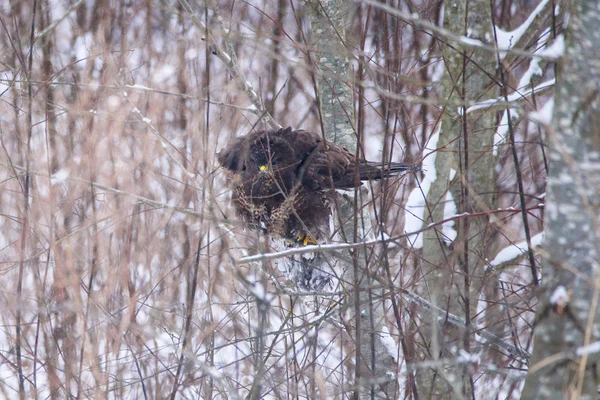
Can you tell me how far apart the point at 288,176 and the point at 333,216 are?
1.38 ft

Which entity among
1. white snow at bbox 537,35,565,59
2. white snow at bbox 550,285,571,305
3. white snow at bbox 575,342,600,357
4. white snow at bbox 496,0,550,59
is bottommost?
white snow at bbox 575,342,600,357

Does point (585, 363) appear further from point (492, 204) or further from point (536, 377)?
point (492, 204)

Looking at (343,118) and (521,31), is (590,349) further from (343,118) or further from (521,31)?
(521,31)

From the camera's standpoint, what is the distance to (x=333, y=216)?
4.02 m

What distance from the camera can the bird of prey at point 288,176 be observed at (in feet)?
12.0

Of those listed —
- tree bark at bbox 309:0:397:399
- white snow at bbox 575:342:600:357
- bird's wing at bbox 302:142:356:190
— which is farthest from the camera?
bird's wing at bbox 302:142:356:190

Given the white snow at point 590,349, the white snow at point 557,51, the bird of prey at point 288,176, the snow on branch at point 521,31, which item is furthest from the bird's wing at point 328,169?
the white snow at point 590,349

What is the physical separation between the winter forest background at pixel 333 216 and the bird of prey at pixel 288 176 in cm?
14

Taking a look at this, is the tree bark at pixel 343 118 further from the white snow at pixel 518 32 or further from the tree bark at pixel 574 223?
the tree bark at pixel 574 223

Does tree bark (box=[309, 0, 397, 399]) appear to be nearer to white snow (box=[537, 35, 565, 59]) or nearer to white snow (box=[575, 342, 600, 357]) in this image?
white snow (box=[537, 35, 565, 59])

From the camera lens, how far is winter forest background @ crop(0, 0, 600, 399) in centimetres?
162

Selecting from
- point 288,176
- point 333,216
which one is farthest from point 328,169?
point 333,216

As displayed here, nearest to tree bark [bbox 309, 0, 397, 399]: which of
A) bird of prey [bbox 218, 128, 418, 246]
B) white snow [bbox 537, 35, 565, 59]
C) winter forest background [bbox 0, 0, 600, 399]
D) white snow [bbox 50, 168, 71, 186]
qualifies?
winter forest background [bbox 0, 0, 600, 399]

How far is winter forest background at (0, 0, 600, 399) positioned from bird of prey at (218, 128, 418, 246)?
14cm
